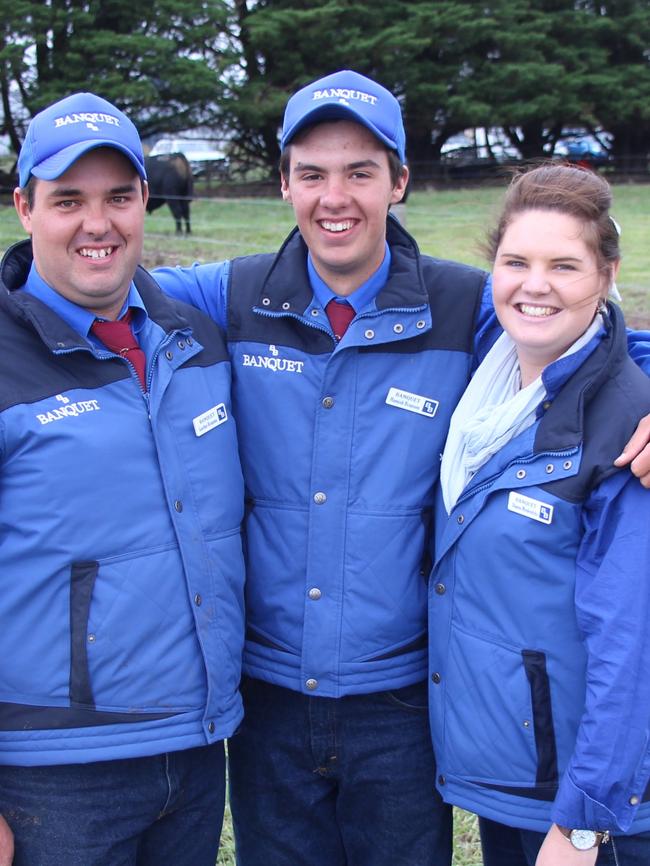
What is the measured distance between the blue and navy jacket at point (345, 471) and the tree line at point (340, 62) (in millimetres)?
19584

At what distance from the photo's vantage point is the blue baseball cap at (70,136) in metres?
2.11

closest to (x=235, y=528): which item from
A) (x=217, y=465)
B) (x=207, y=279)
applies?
(x=217, y=465)

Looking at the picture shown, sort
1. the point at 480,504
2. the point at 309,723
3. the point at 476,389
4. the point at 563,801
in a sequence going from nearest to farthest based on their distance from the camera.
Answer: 1. the point at 563,801
2. the point at 480,504
3. the point at 476,389
4. the point at 309,723

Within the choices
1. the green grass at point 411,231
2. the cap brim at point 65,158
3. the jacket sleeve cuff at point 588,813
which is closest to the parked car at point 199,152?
the green grass at point 411,231

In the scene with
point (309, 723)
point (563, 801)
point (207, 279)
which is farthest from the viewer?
point (207, 279)

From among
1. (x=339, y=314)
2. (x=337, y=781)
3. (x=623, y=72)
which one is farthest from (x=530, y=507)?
(x=623, y=72)

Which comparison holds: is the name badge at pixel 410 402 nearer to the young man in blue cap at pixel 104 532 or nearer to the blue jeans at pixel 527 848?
the young man in blue cap at pixel 104 532

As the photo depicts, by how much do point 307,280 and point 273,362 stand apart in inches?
8.8

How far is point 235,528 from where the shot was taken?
225 centimetres

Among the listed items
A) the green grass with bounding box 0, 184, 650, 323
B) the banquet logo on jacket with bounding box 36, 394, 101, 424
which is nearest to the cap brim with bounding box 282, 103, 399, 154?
Result: the banquet logo on jacket with bounding box 36, 394, 101, 424

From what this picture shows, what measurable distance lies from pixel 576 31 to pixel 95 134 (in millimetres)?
28648

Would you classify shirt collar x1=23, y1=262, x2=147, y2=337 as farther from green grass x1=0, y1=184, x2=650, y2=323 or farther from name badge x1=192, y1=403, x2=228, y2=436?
green grass x1=0, y1=184, x2=650, y2=323

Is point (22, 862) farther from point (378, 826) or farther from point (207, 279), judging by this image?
point (207, 279)

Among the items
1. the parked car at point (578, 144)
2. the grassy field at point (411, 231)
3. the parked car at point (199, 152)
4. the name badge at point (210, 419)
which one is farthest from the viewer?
the parked car at point (578, 144)
